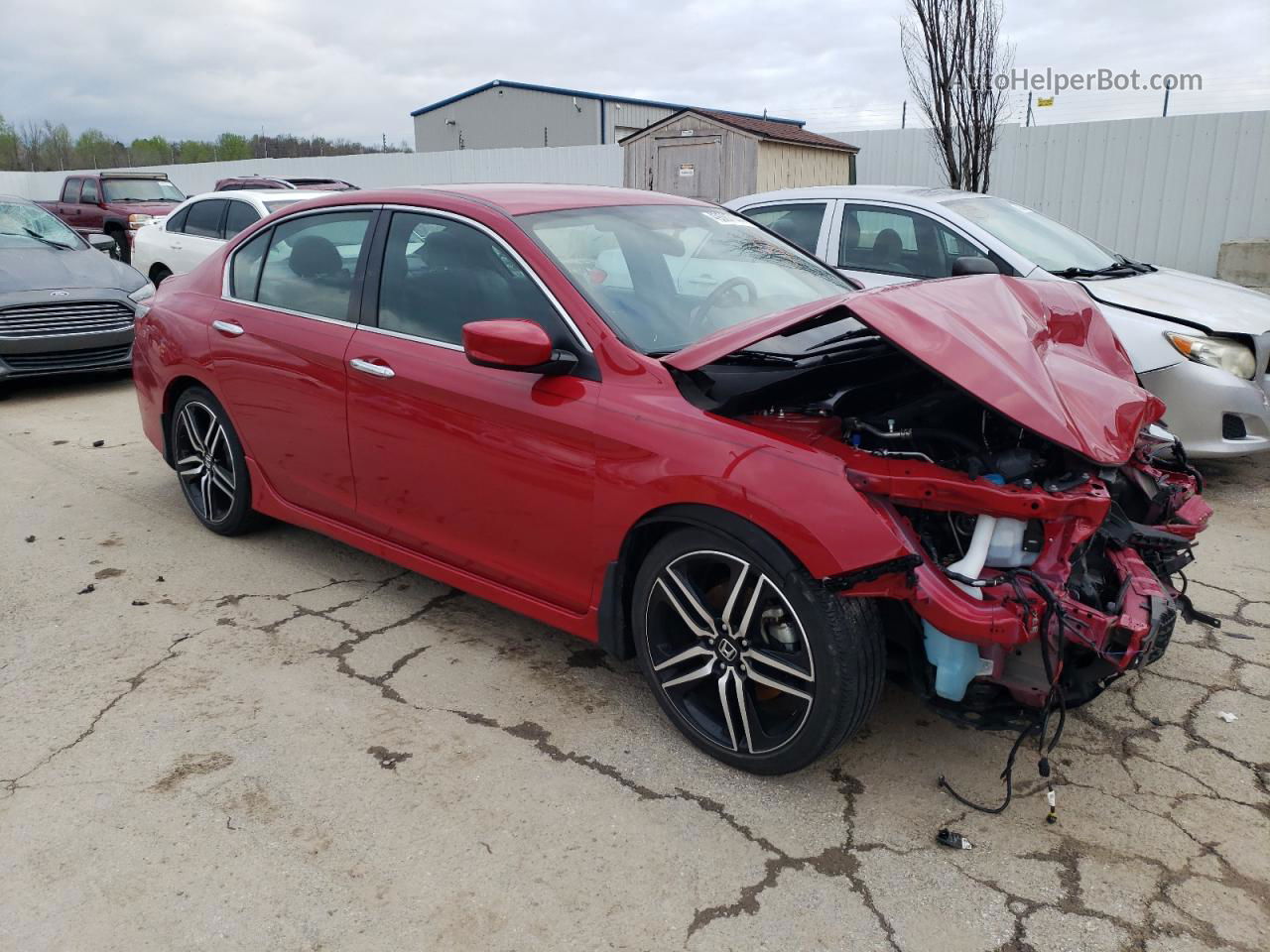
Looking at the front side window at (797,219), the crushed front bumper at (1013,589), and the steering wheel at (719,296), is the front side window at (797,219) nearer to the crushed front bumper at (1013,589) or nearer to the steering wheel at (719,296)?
the steering wheel at (719,296)

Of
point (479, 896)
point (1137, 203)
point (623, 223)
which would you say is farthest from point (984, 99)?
point (479, 896)

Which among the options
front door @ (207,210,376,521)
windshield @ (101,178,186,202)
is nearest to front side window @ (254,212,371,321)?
front door @ (207,210,376,521)

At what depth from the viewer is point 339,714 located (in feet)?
10.8

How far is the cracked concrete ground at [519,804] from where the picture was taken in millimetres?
2369

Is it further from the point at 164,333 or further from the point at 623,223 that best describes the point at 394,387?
the point at 164,333

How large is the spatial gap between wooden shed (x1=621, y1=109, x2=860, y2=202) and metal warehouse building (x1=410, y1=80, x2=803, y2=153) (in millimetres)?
17679

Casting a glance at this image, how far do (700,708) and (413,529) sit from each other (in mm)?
1340

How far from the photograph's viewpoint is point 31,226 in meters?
9.42

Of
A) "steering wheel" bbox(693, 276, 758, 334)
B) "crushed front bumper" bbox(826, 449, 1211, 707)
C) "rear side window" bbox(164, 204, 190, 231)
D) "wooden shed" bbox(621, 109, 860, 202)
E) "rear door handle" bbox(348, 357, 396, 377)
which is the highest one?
"wooden shed" bbox(621, 109, 860, 202)

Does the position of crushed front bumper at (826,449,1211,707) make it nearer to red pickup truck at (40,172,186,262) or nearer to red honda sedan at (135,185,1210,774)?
red honda sedan at (135,185,1210,774)

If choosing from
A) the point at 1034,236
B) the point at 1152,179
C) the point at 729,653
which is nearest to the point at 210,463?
the point at 729,653

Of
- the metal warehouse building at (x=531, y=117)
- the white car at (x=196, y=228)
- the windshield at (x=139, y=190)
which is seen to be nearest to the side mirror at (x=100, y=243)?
the white car at (x=196, y=228)

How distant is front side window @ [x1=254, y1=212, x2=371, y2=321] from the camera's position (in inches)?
155

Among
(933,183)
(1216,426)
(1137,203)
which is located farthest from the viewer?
(933,183)
